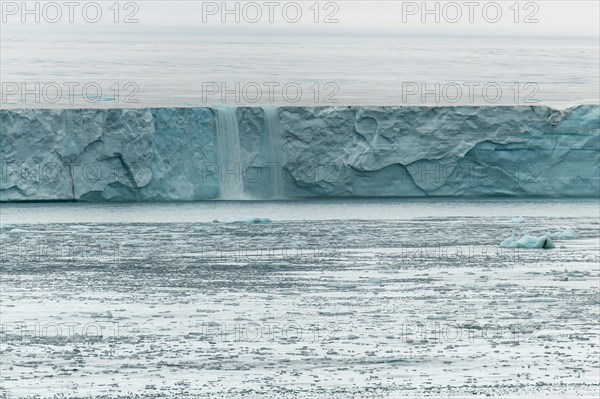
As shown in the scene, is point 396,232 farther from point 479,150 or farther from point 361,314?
point 361,314

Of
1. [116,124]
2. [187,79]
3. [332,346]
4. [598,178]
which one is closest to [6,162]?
[116,124]

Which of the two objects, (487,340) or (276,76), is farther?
(276,76)

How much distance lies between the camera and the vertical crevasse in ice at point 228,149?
57.6 ft

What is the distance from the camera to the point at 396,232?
14391 millimetres

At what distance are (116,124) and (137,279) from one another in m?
5.74

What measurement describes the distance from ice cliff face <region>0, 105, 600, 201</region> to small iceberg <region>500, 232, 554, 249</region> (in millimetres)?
3963

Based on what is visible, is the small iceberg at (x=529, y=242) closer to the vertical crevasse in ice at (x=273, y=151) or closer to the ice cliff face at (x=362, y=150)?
the ice cliff face at (x=362, y=150)

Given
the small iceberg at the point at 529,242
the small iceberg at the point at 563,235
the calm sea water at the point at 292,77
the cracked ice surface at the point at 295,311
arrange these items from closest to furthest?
the cracked ice surface at the point at 295,311 → the small iceberg at the point at 529,242 → the small iceberg at the point at 563,235 → the calm sea water at the point at 292,77

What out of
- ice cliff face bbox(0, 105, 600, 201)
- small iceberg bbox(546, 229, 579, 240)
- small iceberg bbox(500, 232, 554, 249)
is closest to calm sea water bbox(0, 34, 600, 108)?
ice cliff face bbox(0, 105, 600, 201)

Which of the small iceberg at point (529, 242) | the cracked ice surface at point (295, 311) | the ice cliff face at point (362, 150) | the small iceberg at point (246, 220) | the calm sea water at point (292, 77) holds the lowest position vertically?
the cracked ice surface at point (295, 311)

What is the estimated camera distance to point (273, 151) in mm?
17609

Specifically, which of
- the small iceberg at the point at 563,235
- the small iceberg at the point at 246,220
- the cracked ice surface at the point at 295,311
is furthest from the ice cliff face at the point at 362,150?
the small iceberg at the point at 563,235

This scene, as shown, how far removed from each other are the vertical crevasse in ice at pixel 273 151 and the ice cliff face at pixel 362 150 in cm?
1

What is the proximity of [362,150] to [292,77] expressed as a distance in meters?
11.8
